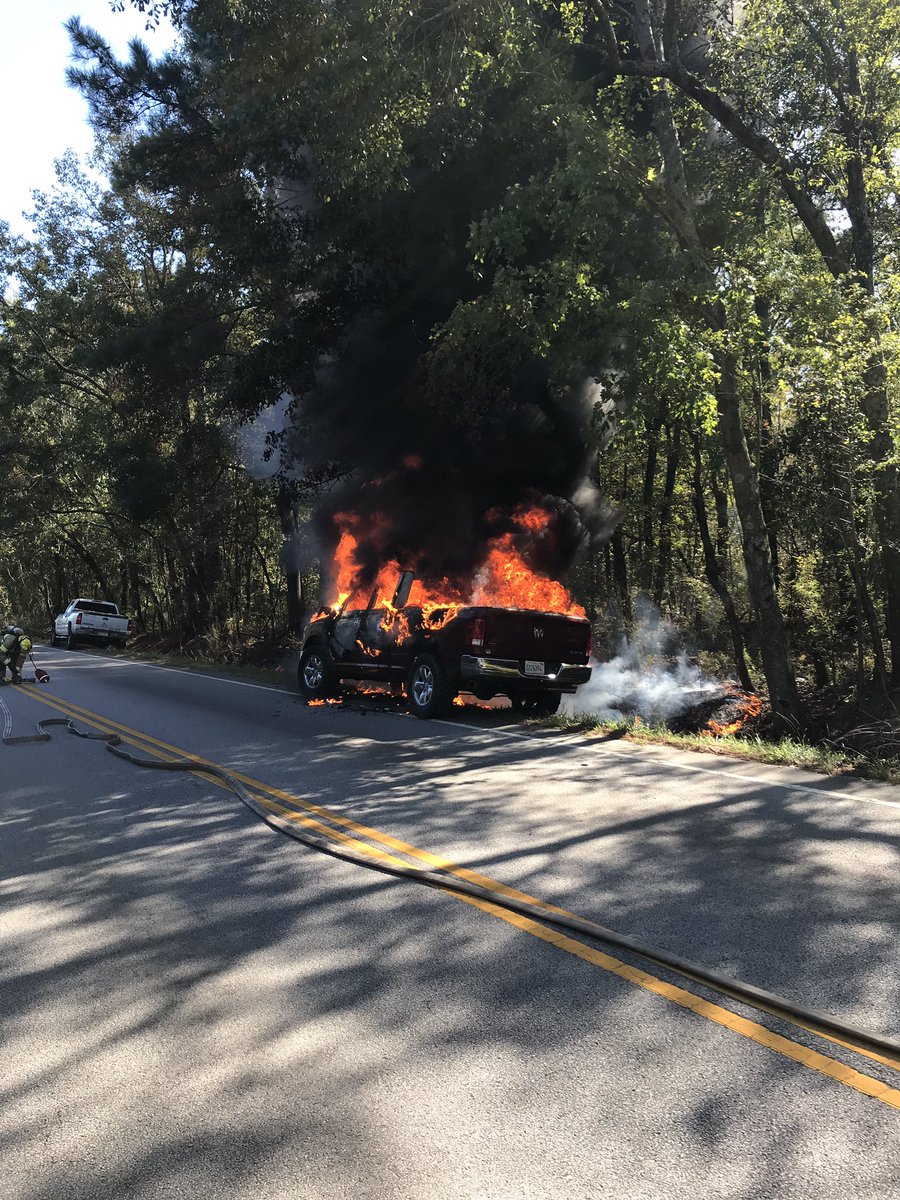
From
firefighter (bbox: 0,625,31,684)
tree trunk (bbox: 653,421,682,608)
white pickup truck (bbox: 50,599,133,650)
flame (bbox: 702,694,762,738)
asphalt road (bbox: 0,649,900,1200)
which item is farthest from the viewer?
white pickup truck (bbox: 50,599,133,650)

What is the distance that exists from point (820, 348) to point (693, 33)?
7516mm

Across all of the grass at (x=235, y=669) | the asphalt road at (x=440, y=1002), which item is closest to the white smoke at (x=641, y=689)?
the grass at (x=235, y=669)

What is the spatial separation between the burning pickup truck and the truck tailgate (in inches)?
0.5

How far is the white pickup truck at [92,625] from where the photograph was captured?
34.5 metres

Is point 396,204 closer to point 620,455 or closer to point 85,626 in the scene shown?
point 620,455

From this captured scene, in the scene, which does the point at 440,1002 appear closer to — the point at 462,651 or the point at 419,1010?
the point at 419,1010

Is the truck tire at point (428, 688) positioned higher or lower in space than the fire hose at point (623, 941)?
higher

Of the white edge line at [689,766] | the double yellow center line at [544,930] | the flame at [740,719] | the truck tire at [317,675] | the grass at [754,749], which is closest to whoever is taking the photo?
the double yellow center line at [544,930]

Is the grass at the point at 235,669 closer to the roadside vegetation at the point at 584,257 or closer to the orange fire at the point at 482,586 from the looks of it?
the roadside vegetation at the point at 584,257

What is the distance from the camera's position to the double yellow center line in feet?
10.5

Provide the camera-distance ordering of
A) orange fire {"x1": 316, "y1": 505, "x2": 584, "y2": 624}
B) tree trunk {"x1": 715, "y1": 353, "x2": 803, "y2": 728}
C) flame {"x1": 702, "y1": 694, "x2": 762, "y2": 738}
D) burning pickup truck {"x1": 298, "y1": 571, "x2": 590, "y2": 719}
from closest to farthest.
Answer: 1. burning pickup truck {"x1": 298, "y1": 571, "x2": 590, "y2": 719}
2. tree trunk {"x1": 715, "y1": 353, "x2": 803, "y2": 728}
3. orange fire {"x1": 316, "y1": 505, "x2": 584, "y2": 624}
4. flame {"x1": 702, "y1": 694, "x2": 762, "y2": 738}

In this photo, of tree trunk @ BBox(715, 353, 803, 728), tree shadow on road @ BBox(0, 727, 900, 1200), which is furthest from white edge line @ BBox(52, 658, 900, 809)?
tree trunk @ BBox(715, 353, 803, 728)

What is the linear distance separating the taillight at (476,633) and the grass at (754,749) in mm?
1327

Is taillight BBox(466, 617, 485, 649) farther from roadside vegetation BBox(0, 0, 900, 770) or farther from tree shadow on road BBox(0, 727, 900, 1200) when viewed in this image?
tree shadow on road BBox(0, 727, 900, 1200)
